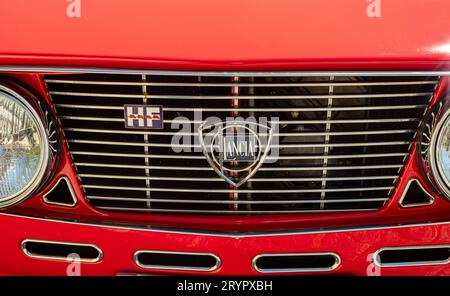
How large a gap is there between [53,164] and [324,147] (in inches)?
34.2

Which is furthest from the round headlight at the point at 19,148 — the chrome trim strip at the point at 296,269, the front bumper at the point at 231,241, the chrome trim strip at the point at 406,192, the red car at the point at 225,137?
the chrome trim strip at the point at 406,192

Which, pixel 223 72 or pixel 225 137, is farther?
pixel 225 137

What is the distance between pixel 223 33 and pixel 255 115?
10.5 inches

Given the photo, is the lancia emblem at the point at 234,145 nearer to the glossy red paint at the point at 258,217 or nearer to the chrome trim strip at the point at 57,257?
the glossy red paint at the point at 258,217

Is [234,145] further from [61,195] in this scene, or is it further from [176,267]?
[61,195]

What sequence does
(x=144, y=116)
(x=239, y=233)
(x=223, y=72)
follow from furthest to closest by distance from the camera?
(x=239, y=233)
(x=144, y=116)
(x=223, y=72)

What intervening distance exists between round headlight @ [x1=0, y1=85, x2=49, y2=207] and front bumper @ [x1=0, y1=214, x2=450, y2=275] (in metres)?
0.11

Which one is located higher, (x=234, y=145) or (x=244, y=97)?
(x=244, y=97)

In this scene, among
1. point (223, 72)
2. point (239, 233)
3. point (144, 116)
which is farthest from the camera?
point (239, 233)

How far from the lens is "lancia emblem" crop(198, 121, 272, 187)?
1.88m

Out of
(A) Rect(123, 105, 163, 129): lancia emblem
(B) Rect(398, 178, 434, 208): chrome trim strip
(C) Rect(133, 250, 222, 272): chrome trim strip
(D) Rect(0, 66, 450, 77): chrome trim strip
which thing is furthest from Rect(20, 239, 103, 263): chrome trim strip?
(B) Rect(398, 178, 434, 208): chrome trim strip

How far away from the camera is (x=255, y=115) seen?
73.9 inches

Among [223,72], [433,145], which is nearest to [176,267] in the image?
[223,72]
